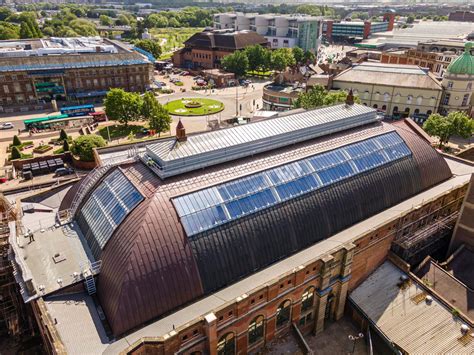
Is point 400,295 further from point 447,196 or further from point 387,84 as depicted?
point 387,84

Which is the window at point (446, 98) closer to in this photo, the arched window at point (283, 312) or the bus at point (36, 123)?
the arched window at point (283, 312)

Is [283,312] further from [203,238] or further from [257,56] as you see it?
[257,56]

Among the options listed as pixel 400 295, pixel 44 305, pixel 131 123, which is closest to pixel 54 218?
pixel 44 305

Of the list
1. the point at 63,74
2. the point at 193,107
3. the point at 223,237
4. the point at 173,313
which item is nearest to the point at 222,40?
the point at 193,107

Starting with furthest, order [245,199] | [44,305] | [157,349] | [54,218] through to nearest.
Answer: [54,218] → [245,199] → [44,305] → [157,349]

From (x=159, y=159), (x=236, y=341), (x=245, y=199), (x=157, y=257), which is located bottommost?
(x=236, y=341)

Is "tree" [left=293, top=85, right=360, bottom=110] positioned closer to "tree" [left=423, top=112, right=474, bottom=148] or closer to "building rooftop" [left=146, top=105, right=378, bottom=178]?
"tree" [left=423, top=112, right=474, bottom=148]

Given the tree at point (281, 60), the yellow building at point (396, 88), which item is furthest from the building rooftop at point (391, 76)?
the tree at point (281, 60)
